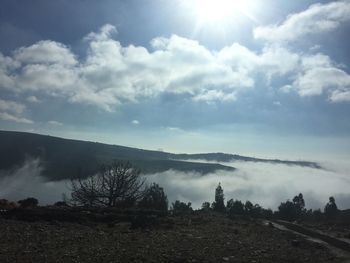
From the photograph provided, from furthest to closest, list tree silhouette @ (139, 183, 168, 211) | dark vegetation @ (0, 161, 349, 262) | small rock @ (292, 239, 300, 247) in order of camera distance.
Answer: tree silhouette @ (139, 183, 168, 211), small rock @ (292, 239, 300, 247), dark vegetation @ (0, 161, 349, 262)

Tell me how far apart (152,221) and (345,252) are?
11.6 m

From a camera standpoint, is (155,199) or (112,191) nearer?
(112,191)

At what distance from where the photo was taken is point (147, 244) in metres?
19.5

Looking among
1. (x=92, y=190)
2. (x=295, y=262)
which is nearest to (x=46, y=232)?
(x=295, y=262)

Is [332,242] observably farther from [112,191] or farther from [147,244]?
[112,191]

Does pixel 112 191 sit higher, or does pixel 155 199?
pixel 112 191

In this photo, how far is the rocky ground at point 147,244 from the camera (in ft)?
53.7

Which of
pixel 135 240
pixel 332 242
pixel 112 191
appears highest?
pixel 112 191

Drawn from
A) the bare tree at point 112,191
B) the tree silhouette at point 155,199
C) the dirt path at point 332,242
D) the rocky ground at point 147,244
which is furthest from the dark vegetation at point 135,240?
the tree silhouette at point 155,199

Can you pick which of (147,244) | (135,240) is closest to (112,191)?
(135,240)

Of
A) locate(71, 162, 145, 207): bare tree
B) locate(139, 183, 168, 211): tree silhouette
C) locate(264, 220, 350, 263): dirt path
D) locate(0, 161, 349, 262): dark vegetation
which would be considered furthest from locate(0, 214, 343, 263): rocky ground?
locate(139, 183, 168, 211): tree silhouette

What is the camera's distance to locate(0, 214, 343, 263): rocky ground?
644 inches

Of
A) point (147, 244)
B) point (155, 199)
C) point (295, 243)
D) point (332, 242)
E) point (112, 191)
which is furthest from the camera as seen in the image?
point (155, 199)

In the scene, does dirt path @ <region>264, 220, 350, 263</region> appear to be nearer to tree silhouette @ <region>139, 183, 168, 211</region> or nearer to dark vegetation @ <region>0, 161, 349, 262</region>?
dark vegetation @ <region>0, 161, 349, 262</region>
